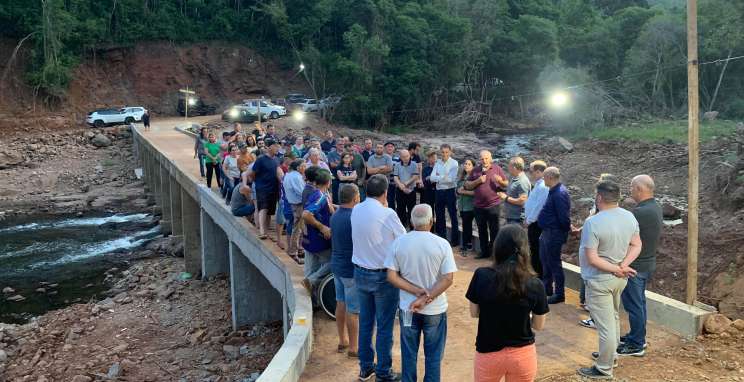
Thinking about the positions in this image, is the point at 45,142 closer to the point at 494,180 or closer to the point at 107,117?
the point at 107,117

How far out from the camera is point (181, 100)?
152ft

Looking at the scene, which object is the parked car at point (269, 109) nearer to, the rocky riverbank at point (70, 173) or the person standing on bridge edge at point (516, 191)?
the rocky riverbank at point (70, 173)

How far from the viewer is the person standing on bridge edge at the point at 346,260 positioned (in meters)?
6.06

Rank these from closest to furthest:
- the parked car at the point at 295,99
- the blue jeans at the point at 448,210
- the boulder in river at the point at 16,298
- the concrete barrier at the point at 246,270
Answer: the concrete barrier at the point at 246,270
the blue jeans at the point at 448,210
the boulder in river at the point at 16,298
the parked car at the point at 295,99

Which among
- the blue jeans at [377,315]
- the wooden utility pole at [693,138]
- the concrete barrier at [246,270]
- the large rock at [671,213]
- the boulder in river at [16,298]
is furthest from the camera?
the large rock at [671,213]

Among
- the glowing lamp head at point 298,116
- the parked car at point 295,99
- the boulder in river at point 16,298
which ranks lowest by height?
the boulder in river at point 16,298

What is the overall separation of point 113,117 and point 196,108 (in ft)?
25.9

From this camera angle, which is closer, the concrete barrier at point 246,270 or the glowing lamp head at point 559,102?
the concrete barrier at point 246,270

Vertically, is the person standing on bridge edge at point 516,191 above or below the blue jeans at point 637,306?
above

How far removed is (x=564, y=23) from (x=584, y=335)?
197 feet

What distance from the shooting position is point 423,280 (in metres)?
4.88

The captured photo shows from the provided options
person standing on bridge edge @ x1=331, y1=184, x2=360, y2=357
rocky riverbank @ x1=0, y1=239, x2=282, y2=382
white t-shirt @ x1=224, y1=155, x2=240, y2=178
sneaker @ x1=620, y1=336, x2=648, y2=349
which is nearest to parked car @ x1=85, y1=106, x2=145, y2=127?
rocky riverbank @ x1=0, y1=239, x2=282, y2=382

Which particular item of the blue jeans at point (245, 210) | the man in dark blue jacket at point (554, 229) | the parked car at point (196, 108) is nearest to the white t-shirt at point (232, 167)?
the blue jeans at point (245, 210)

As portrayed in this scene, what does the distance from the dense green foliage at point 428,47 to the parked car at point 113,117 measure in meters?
4.64
